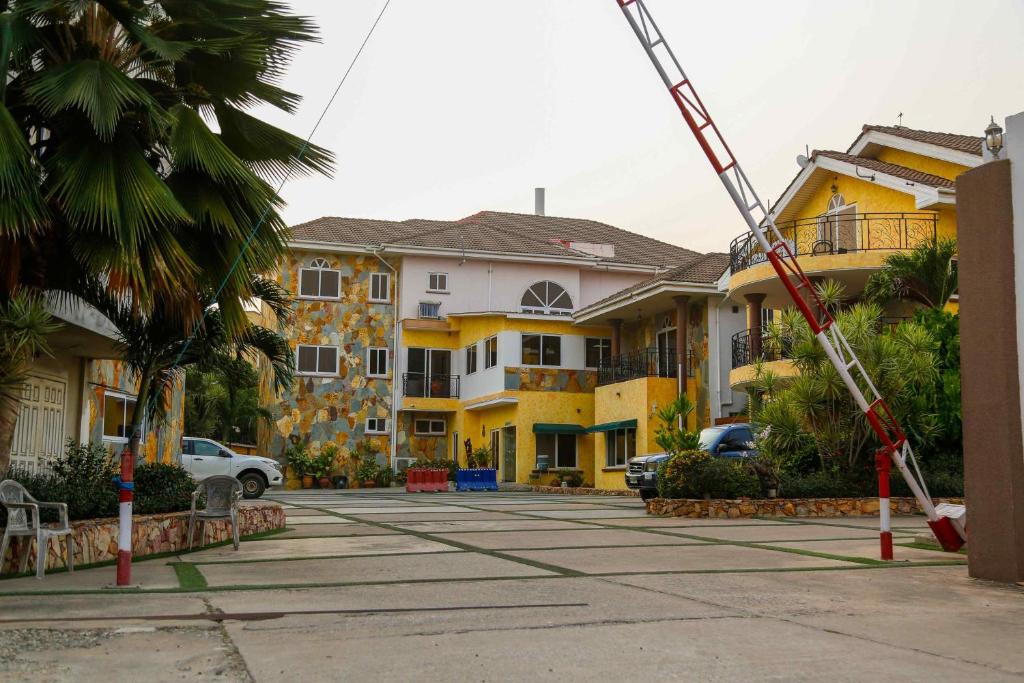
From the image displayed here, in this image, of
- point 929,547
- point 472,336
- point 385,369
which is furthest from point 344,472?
point 929,547

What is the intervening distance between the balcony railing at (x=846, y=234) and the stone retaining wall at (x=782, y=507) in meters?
6.07

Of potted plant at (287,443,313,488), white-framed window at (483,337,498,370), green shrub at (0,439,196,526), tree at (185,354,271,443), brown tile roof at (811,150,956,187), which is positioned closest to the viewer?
green shrub at (0,439,196,526)

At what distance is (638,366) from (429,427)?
37.4 feet

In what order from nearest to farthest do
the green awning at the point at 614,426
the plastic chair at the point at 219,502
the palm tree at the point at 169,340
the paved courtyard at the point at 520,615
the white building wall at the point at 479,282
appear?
the paved courtyard at the point at 520,615, the plastic chair at the point at 219,502, the palm tree at the point at 169,340, the green awning at the point at 614,426, the white building wall at the point at 479,282

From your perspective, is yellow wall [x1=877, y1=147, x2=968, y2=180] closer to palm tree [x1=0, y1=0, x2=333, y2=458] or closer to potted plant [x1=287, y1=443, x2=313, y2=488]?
palm tree [x1=0, y1=0, x2=333, y2=458]

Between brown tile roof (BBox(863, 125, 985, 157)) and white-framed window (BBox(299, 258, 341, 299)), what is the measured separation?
2193 centimetres

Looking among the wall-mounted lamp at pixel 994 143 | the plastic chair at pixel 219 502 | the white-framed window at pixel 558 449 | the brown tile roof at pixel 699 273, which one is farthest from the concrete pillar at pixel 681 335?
the wall-mounted lamp at pixel 994 143

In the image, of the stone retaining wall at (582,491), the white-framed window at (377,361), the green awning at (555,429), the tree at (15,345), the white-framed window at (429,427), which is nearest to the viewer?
the tree at (15,345)

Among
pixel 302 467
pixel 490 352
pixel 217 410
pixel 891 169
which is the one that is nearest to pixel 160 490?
pixel 891 169

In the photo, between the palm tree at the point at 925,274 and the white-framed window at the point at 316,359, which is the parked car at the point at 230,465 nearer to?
the white-framed window at the point at 316,359

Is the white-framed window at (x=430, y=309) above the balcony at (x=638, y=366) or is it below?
above

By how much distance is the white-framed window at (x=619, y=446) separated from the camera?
3331 cm

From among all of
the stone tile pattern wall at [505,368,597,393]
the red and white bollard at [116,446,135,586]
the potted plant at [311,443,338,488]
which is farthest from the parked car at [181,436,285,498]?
the red and white bollard at [116,446,135,586]

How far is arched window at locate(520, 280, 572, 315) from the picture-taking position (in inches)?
1681
